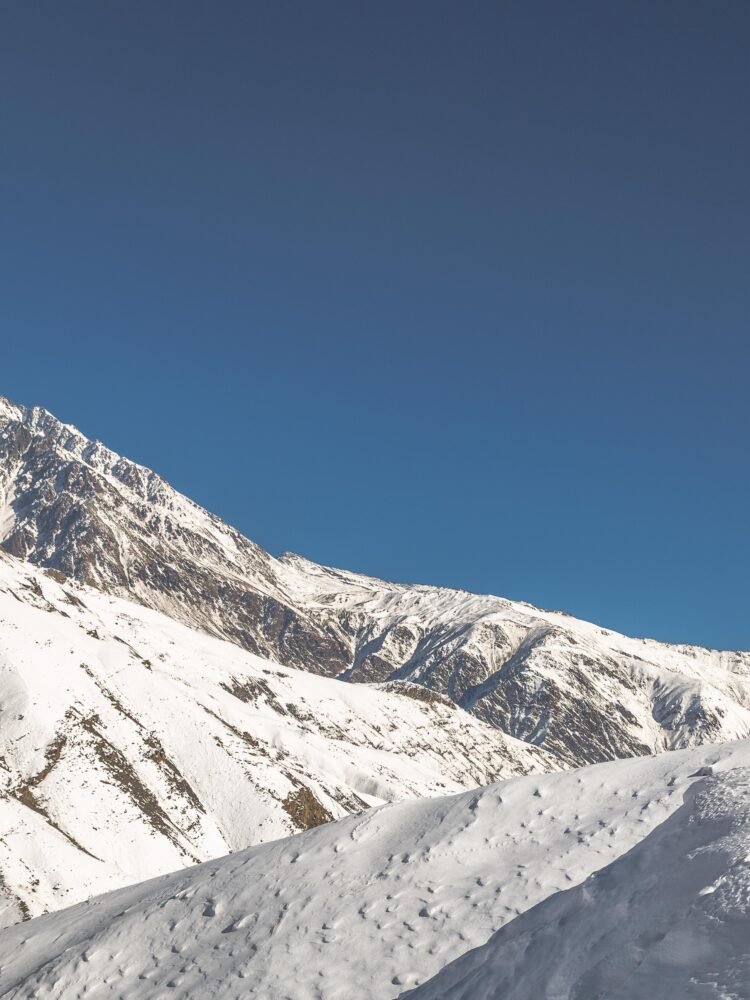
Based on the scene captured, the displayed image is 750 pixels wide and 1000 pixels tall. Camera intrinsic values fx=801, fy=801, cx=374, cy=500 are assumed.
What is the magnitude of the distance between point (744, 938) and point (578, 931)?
8.62 ft

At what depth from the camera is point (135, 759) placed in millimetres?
85500

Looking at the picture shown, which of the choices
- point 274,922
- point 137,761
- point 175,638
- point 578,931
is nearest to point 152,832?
point 137,761

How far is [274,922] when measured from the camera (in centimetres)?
1741

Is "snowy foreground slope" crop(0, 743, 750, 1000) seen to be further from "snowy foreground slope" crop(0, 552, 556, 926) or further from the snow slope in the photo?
"snowy foreground slope" crop(0, 552, 556, 926)

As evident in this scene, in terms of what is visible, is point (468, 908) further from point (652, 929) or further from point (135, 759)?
point (135, 759)

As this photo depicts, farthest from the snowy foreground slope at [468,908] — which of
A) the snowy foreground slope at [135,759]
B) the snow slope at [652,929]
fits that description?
the snowy foreground slope at [135,759]

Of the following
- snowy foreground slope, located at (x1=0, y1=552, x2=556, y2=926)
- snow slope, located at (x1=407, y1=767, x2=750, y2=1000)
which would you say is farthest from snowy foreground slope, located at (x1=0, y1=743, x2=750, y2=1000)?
snowy foreground slope, located at (x1=0, y1=552, x2=556, y2=926)

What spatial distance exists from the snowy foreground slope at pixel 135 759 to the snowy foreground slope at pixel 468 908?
3023 cm

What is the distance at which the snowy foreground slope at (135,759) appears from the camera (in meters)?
57.1

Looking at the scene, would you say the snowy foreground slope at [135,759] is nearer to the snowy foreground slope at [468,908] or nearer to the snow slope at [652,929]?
the snowy foreground slope at [468,908]

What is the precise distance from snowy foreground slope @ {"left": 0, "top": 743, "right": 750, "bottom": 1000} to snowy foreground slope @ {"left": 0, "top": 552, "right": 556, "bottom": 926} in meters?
30.2

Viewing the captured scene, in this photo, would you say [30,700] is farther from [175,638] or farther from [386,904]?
[175,638]

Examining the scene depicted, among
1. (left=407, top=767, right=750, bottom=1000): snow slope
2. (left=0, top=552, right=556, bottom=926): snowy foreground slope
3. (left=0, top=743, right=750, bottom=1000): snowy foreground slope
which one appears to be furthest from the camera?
(left=0, top=552, right=556, bottom=926): snowy foreground slope

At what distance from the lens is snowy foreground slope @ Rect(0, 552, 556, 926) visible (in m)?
57.1
